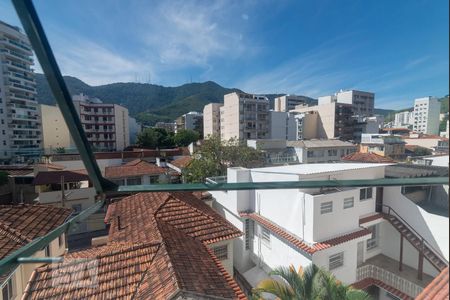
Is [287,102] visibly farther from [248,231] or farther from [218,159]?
[248,231]

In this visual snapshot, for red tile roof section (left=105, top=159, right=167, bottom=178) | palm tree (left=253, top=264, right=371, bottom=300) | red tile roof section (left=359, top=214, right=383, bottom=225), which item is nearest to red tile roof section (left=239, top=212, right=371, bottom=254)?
red tile roof section (left=359, top=214, right=383, bottom=225)

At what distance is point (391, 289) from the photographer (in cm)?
356

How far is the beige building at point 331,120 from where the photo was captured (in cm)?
2231

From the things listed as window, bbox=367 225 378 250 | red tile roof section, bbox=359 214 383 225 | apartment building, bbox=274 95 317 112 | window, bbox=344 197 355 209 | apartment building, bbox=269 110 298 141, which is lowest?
window, bbox=367 225 378 250

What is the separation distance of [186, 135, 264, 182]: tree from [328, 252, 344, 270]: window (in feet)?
17.5

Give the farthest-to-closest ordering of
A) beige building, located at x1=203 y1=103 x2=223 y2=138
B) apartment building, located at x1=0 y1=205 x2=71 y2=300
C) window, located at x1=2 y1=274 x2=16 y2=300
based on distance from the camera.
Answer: beige building, located at x1=203 y1=103 x2=223 y2=138, apartment building, located at x1=0 y1=205 x2=71 y2=300, window, located at x1=2 y1=274 x2=16 y2=300

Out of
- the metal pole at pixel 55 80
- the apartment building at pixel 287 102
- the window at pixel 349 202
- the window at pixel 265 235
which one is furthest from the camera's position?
the apartment building at pixel 287 102

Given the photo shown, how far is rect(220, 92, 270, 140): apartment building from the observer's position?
2288 cm

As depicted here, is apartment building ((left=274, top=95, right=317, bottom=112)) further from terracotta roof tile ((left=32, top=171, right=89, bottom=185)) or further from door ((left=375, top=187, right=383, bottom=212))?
door ((left=375, top=187, right=383, bottom=212))

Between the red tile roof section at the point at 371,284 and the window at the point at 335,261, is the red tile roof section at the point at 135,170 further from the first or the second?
the red tile roof section at the point at 371,284

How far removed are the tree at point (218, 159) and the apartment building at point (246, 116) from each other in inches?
477

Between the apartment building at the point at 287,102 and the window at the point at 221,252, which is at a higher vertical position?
the apartment building at the point at 287,102

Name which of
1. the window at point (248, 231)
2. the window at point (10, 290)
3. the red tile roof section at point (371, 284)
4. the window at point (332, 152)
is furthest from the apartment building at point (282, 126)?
the window at point (10, 290)

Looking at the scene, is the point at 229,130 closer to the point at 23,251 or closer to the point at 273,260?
the point at 273,260
